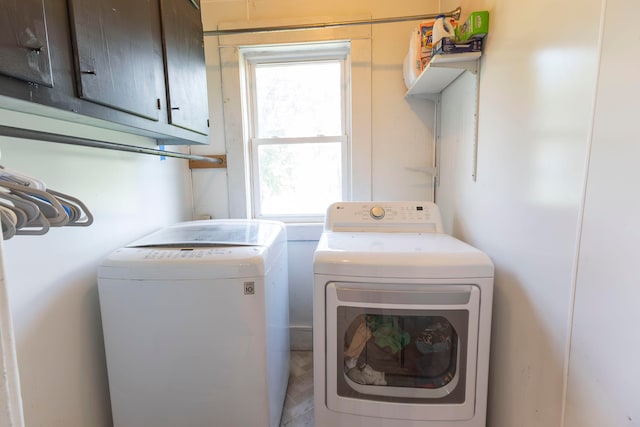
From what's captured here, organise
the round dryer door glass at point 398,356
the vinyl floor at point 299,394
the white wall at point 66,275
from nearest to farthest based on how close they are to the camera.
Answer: the white wall at point 66,275 → the round dryer door glass at point 398,356 → the vinyl floor at point 299,394

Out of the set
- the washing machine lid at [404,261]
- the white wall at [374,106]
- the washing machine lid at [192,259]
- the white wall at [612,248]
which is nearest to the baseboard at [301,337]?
the white wall at [374,106]

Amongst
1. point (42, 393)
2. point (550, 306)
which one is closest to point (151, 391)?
point (42, 393)

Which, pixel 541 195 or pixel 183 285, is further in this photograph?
pixel 183 285

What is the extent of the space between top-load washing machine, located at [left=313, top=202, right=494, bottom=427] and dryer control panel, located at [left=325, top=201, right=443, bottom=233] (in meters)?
0.21

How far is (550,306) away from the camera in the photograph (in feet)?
2.91

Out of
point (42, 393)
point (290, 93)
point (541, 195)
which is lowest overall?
point (42, 393)

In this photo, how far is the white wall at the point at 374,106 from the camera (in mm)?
1888

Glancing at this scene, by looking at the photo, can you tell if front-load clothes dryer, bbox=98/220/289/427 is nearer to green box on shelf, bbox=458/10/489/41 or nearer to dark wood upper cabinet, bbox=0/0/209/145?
dark wood upper cabinet, bbox=0/0/209/145

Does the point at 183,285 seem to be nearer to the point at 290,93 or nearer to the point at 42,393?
the point at 42,393

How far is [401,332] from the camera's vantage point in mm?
1285

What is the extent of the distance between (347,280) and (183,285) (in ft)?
1.99

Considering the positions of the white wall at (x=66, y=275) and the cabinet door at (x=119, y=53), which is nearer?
the cabinet door at (x=119, y=53)

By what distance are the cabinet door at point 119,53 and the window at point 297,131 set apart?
3.21 feet

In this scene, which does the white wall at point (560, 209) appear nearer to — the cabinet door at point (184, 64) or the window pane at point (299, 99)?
the window pane at point (299, 99)
